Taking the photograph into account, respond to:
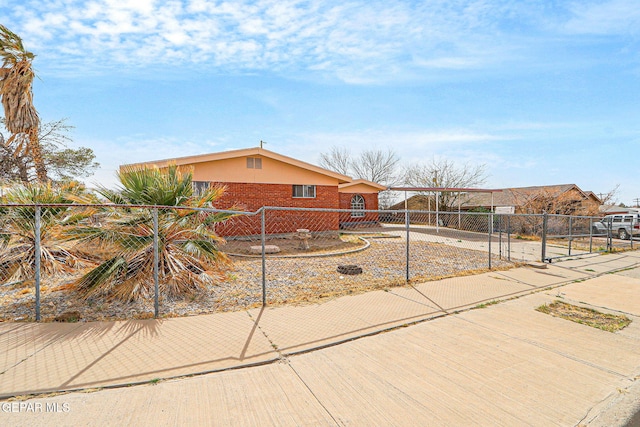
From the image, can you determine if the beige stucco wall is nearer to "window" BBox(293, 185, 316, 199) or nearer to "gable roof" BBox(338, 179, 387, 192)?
"window" BBox(293, 185, 316, 199)

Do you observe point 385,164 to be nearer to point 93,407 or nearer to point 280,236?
point 280,236

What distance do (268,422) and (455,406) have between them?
153 centimetres

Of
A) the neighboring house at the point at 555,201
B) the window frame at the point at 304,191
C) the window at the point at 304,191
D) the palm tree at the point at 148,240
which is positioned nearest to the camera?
the palm tree at the point at 148,240

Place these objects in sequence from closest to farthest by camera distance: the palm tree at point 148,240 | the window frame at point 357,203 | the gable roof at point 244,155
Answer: the palm tree at point 148,240 → the gable roof at point 244,155 → the window frame at point 357,203

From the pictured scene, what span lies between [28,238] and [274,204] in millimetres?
9338

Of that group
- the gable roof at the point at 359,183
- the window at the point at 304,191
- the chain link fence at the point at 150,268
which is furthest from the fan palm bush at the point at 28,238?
the gable roof at the point at 359,183

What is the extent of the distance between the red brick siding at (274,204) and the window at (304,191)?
0.19m

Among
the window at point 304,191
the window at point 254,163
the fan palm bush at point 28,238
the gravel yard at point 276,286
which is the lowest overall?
the gravel yard at point 276,286

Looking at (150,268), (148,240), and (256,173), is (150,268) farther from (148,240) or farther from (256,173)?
(256,173)

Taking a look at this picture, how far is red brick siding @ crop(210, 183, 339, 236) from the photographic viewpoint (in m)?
13.7

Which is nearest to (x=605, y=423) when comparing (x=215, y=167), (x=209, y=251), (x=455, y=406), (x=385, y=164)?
(x=455, y=406)

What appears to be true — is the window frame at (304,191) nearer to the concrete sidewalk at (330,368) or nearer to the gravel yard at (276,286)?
the gravel yard at (276,286)

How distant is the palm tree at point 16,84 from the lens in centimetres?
1307

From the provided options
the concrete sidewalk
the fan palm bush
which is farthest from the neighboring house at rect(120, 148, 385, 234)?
the concrete sidewalk
